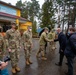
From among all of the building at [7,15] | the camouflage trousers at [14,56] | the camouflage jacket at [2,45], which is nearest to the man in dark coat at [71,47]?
the camouflage trousers at [14,56]

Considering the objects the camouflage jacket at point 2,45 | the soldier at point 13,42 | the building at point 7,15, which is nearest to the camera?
the camouflage jacket at point 2,45

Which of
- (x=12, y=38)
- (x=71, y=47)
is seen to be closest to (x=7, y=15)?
(x=12, y=38)

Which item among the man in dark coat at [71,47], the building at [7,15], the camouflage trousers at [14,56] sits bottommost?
the camouflage trousers at [14,56]

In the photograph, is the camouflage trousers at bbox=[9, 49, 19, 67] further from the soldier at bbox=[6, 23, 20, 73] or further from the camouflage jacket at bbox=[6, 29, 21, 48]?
the camouflage jacket at bbox=[6, 29, 21, 48]

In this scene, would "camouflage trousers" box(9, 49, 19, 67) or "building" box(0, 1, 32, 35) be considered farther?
"building" box(0, 1, 32, 35)

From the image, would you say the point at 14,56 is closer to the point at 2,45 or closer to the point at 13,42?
the point at 13,42

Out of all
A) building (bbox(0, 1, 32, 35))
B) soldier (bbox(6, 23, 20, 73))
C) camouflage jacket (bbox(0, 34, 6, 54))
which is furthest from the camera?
building (bbox(0, 1, 32, 35))

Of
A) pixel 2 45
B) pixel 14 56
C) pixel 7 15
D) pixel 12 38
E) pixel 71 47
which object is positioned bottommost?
pixel 14 56

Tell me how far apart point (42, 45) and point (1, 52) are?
4.12m

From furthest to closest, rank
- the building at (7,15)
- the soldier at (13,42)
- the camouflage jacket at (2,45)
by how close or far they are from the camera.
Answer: the building at (7,15)
the soldier at (13,42)
the camouflage jacket at (2,45)

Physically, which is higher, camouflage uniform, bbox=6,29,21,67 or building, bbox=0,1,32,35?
building, bbox=0,1,32,35

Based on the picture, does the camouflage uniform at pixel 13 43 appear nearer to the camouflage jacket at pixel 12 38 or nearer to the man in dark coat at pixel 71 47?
the camouflage jacket at pixel 12 38

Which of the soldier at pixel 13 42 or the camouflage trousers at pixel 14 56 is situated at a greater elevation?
the soldier at pixel 13 42

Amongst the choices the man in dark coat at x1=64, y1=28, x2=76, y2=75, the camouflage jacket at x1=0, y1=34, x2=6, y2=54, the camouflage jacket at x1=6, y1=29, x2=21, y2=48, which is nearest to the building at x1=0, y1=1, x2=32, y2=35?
the camouflage jacket at x1=6, y1=29, x2=21, y2=48
